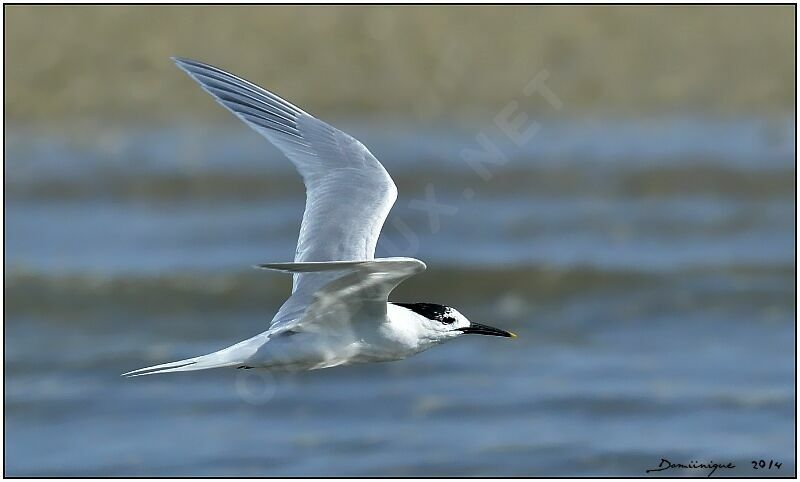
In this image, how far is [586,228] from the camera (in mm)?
17156

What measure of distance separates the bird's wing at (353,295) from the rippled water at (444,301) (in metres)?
4.55

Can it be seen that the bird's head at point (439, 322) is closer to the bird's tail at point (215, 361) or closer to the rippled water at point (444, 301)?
the bird's tail at point (215, 361)

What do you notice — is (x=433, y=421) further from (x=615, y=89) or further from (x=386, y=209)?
(x=615, y=89)

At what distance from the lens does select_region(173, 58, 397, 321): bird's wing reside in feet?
24.8

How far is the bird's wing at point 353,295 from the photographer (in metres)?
6.34

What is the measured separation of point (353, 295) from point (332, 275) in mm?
127

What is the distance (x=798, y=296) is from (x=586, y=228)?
287 cm

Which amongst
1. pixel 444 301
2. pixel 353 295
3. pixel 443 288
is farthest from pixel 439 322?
pixel 443 288

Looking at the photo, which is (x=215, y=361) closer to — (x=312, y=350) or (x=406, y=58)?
(x=312, y=350)

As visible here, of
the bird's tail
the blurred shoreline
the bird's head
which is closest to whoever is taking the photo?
the bird's tail

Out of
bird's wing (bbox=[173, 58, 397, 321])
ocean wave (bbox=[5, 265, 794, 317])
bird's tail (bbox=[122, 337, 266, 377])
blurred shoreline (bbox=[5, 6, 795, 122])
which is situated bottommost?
bird's tail (bbox=[122, 337, 266, 377])
